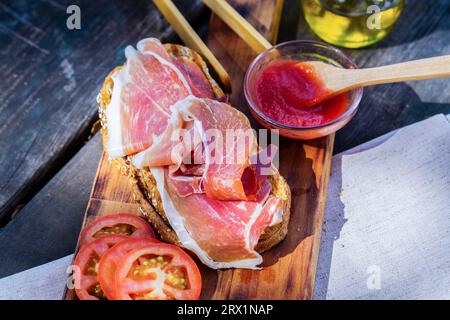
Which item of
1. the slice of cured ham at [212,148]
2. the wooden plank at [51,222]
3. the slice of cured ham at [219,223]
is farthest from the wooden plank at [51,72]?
the slice of cured ham at [219,223]

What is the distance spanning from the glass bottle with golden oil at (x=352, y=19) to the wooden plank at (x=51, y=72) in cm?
72

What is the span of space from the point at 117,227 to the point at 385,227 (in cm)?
132

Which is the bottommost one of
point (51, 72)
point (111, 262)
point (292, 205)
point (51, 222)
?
point (292, 205)

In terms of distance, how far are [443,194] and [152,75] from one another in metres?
1.58

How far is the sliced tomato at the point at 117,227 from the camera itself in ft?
8.86

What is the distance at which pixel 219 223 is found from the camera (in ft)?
8.48

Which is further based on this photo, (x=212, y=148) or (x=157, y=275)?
(x=212, y=148)

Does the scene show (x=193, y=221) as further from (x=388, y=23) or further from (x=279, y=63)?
(x=388, y=23)

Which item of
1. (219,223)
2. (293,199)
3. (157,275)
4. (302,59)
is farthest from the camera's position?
(302,59)

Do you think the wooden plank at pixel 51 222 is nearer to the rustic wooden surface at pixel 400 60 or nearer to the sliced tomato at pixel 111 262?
the sliced tomato at pixel 111 262

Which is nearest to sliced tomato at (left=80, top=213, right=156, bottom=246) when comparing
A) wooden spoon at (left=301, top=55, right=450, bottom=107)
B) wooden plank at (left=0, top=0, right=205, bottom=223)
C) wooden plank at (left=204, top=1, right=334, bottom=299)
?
wooden plank at (left=204, top=1, right=334, bottom=299)

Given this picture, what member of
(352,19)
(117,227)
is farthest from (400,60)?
(117,227)

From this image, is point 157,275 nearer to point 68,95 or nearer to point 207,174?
point 207,174

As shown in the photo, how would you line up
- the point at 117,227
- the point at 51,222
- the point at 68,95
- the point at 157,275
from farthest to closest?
the point at 68,95
the point at 51,222
the point at 117,227
the point at 157,275
